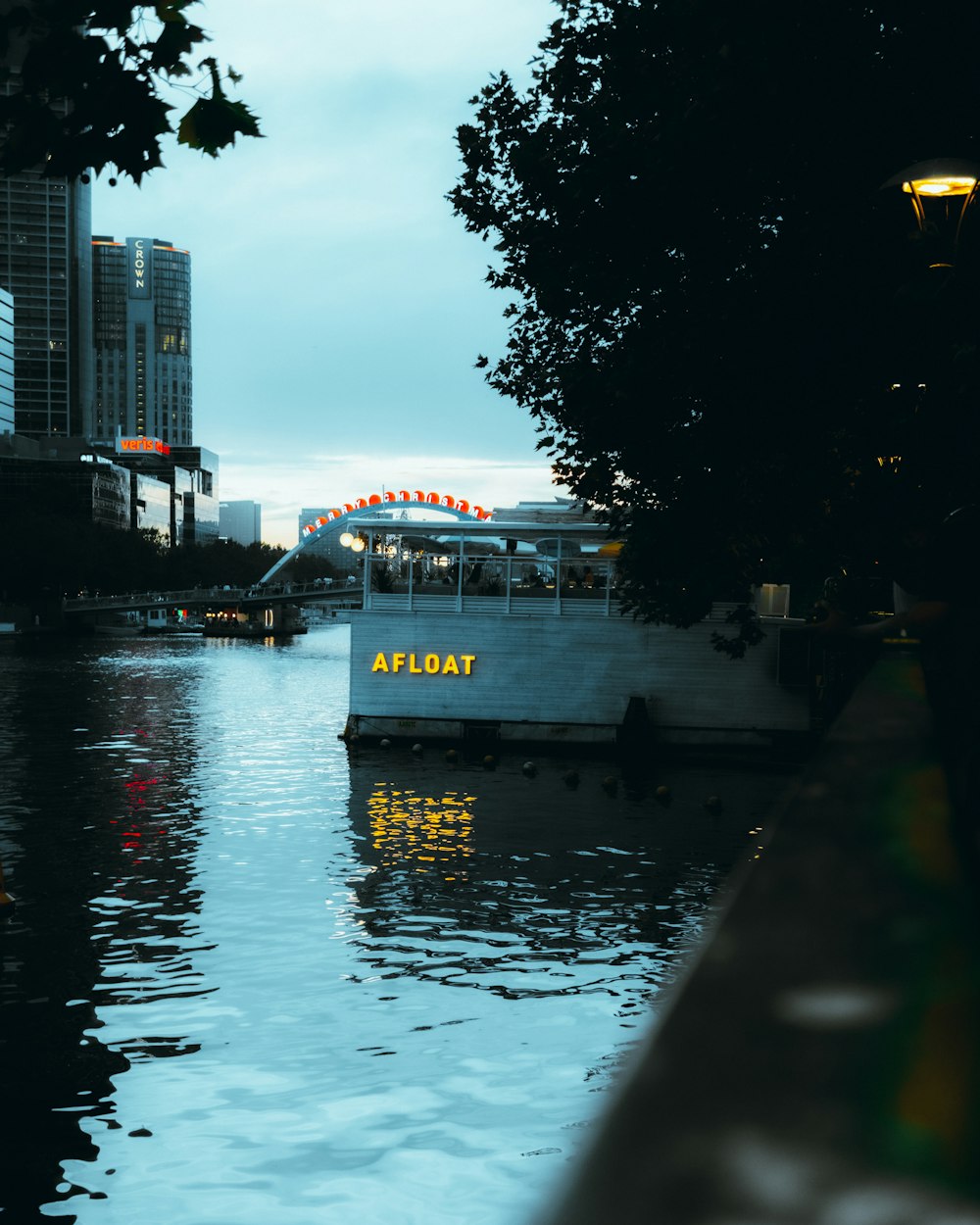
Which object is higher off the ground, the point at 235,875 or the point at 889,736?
the point at 889,736

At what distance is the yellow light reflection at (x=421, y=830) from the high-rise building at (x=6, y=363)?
165m

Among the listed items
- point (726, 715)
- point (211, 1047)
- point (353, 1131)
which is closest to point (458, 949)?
point (211, 1047)

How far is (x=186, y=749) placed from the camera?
135 ft

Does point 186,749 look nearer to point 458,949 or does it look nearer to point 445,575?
point 445,575

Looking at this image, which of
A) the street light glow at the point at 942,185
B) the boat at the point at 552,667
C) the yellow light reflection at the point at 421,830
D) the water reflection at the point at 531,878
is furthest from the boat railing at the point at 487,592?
the street light glow at the point at 942,185

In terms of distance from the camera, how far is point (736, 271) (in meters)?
22.2

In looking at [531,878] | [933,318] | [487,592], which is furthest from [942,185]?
[487,592]

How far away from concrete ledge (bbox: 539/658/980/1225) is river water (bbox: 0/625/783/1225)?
6cm

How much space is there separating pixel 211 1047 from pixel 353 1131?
2.64 meters

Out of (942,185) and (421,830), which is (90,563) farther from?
(942,185)

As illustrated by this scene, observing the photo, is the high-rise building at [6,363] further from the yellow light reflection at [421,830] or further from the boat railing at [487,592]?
the yellow light reflection at [421,830]

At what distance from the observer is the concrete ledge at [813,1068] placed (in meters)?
0.49

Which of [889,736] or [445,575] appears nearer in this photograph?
[889,736]

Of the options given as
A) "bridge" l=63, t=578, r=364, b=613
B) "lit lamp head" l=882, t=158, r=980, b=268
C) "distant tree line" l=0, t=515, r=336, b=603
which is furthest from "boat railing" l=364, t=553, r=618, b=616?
"bridge" l=63, t=578, r=364, b=613
